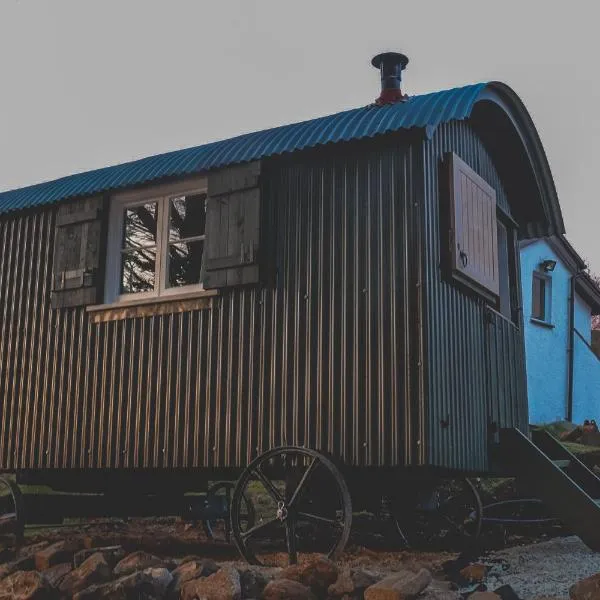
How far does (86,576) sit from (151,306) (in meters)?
3.23

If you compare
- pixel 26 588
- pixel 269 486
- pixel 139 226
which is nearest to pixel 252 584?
pixel 26 588

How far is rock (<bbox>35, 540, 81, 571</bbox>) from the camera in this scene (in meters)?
6.76

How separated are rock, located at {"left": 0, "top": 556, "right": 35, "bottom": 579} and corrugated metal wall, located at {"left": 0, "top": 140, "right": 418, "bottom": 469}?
1.76m

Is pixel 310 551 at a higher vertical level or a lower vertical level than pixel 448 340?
lower

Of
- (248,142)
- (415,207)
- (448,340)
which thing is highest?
(248,142)

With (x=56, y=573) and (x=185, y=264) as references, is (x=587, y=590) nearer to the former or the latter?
(x=56, y=573)

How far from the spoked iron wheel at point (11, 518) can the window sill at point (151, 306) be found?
6.05ft

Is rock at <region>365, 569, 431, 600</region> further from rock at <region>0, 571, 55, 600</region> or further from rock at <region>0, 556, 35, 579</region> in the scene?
rock at <region>0, 556, 35, 579</region>

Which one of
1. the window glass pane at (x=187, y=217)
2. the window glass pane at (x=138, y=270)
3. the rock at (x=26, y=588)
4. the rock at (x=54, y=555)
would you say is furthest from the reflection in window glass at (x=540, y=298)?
the rock at (x=26, y=588)

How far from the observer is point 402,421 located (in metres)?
7.11

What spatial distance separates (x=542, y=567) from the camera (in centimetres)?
733

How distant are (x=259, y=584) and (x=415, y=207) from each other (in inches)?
135

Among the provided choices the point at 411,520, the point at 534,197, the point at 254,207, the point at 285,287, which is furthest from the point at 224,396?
the point at 534,197

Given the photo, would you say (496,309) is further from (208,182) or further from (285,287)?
(208,182)
